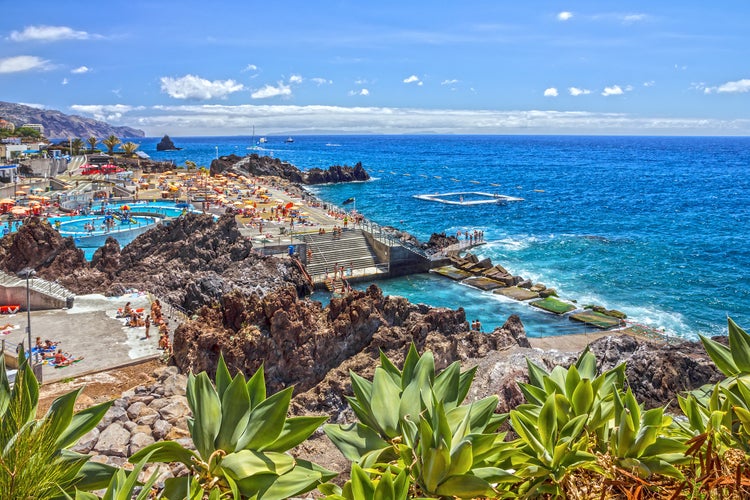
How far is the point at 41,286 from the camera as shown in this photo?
24.8m

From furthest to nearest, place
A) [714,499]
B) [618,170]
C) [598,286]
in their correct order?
1. [618,170]
2. [598,286]
3. [714,499]

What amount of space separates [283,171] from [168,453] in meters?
108

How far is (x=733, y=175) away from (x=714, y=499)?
160m

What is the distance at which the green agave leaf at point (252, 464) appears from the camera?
2.96 m

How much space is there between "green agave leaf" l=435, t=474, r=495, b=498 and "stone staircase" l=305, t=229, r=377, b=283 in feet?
121

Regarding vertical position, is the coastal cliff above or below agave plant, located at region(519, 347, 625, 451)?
below

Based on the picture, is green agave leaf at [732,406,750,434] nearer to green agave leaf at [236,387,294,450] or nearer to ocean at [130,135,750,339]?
green agave leaf at [236,387,294,450]

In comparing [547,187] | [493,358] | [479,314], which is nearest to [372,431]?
[493,358]

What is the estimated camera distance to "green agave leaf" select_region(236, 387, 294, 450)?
10.3 ft

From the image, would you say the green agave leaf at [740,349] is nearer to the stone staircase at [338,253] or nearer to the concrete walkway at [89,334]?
the concrete walkway at [89,334]

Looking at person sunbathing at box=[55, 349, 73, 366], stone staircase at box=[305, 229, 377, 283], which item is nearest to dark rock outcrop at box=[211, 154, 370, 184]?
stone staircase at box=[305, 229, 377, 283]

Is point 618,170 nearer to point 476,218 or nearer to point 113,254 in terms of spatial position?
point 476,218

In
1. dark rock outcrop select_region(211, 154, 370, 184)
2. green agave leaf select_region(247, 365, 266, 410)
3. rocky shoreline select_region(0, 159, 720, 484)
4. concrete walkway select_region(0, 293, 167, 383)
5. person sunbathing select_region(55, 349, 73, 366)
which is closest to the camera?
green agave leaf select_region(247, 365, 266, 410)

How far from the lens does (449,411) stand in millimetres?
3410
